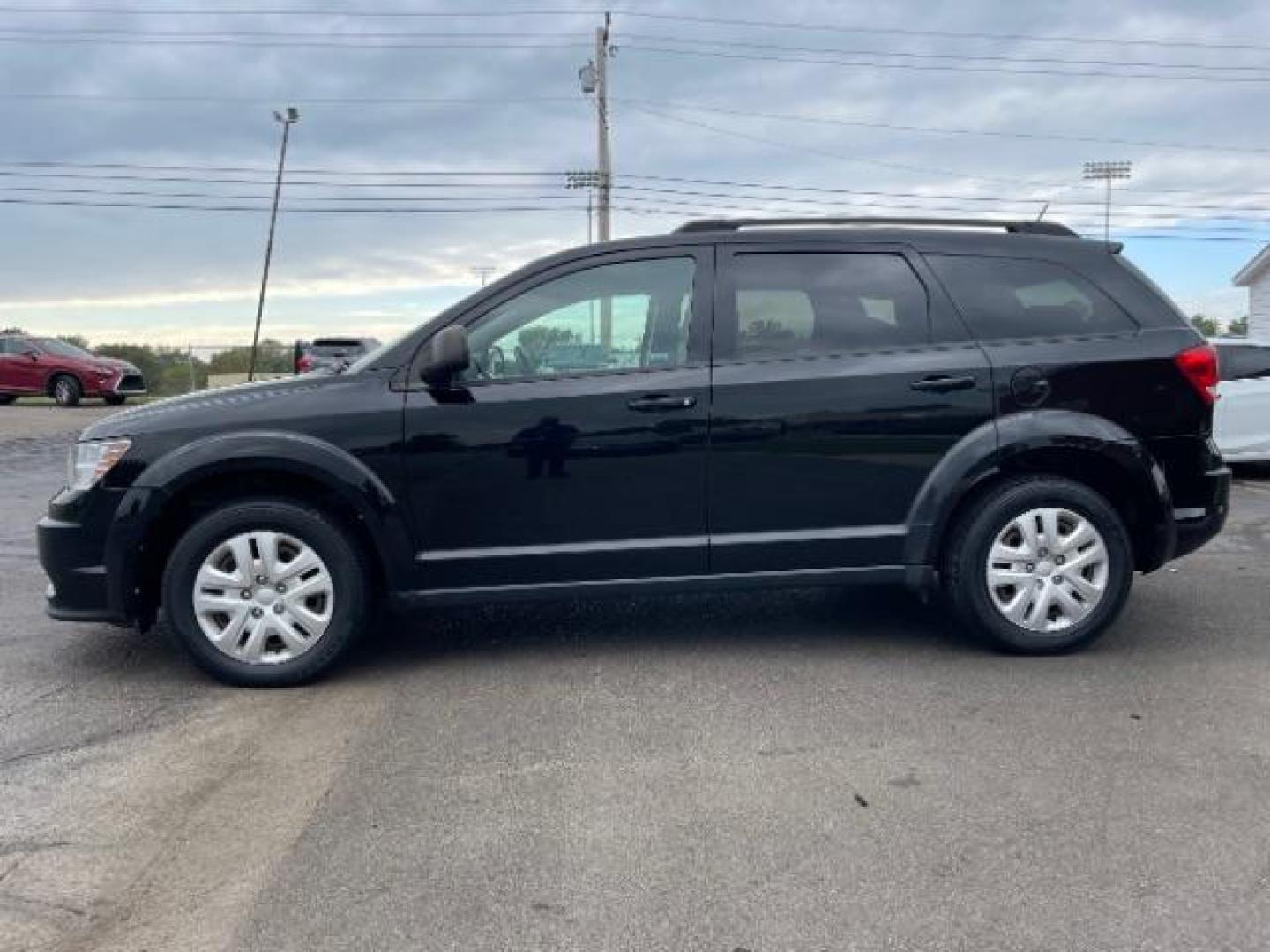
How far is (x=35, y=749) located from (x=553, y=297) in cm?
263

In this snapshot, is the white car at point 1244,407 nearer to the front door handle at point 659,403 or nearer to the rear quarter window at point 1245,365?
the rear quarter window at point 1245,365

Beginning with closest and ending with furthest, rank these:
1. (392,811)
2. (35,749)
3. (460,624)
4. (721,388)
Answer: (392,811) → (35,749) → (721,388) → (460,624)

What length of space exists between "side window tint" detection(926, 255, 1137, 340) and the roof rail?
0.64 ft

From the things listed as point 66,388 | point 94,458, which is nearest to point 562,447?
point 94,458

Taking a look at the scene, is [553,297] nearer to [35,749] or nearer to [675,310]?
[675,310]

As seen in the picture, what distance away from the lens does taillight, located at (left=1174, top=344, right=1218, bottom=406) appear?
495 centimetres

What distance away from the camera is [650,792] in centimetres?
357

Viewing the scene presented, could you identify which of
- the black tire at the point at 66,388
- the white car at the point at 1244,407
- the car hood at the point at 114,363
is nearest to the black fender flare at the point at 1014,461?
the white car at the point at 1244,407

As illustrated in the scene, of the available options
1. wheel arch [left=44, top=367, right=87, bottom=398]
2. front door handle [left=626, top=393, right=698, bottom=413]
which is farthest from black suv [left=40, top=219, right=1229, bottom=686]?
wheel arch [left=44, top=367, right=87, bottom=398]

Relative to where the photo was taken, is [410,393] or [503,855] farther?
[410,393]

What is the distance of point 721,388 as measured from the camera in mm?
4785

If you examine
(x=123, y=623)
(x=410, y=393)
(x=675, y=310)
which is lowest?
(x=123, y=623)

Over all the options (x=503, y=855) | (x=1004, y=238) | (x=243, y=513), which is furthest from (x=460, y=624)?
(x=1004, y=238)

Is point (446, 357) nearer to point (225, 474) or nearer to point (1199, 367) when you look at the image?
point (225, 474)
